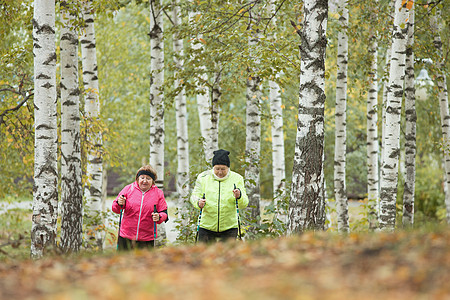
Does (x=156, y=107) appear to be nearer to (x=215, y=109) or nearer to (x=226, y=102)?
(x=215, y=109)

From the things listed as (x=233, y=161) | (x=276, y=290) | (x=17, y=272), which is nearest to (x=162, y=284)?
(x=276, y=290)

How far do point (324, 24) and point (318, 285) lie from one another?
4.43 metres

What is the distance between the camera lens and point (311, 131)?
6.57 meters

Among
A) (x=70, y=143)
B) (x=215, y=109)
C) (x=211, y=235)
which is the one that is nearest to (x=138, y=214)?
(x=211, y=235)

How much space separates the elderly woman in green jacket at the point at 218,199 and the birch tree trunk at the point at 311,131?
2.44 ft

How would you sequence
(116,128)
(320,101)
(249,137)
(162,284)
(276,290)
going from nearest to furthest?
1. (276,290)
2. (162,284)
3. (320,101)
4. (249,137)
5. (116,128)

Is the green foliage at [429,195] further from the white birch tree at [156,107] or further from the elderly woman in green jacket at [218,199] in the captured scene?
the elderly woman in green jacket at [218,199]

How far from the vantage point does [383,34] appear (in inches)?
475

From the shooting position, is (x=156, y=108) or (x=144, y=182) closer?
(x=144, y=182)

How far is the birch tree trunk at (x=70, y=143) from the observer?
314 inches

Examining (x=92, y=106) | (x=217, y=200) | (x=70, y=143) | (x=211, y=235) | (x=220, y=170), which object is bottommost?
(x=211, y=235)

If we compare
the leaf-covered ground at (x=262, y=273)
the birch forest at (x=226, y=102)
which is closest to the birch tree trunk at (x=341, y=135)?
the birch forest at (x=226, y=102)

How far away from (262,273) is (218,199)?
3.49m

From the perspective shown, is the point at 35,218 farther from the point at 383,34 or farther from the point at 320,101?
the point at 383,34
